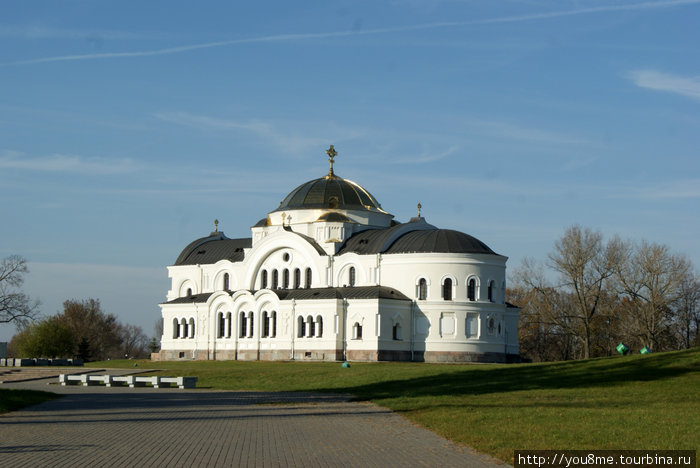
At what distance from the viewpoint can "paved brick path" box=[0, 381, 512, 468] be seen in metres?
18.9

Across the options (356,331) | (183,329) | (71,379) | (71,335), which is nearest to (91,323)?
(71,335)

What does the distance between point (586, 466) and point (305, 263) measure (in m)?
68.8

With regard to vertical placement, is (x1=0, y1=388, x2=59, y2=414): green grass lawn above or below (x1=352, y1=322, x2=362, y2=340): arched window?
below

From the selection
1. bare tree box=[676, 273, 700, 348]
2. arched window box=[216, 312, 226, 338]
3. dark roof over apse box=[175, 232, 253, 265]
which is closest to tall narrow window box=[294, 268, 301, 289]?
arched window box=[216, 312, 226, 338]

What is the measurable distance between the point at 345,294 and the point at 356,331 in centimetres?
336

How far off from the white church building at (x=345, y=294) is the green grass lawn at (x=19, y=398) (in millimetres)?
42080

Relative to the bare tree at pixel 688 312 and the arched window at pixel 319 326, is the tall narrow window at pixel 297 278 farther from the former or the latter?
the bare tree at pixel 688 312

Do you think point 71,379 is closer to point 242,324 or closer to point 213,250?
point 242,324

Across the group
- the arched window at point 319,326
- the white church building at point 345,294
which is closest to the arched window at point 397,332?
the white church building at point 345,294

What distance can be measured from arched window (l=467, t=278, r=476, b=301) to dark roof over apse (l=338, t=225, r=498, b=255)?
240 centimetres

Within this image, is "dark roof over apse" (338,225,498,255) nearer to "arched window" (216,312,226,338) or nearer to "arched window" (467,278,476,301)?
"arched window" (467,278,476,301)

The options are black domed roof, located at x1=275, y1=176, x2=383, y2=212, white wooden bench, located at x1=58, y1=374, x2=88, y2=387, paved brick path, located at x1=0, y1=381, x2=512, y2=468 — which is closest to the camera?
paved brick path, located at x1=0, y1=381, x2=512, y2=468

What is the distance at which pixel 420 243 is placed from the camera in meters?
79.6

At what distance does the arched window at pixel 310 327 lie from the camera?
261 feet
